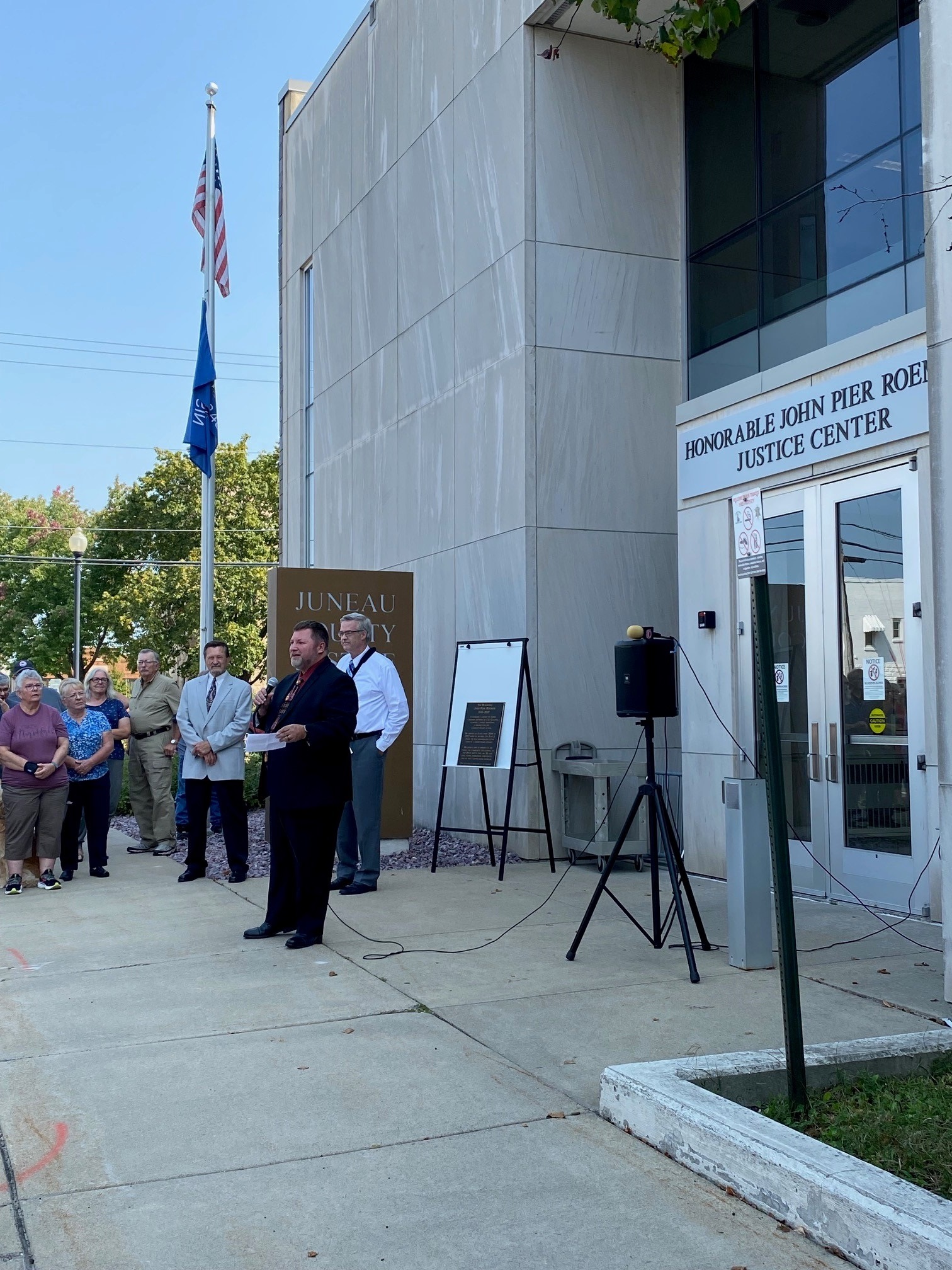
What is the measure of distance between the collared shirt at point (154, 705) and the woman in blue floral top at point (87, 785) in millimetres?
1154

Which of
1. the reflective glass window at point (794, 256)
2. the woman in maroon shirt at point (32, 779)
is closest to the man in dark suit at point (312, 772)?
the woman in maroon shirt at point (32, 779)

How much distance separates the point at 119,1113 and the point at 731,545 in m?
6.76

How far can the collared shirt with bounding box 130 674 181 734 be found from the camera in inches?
482

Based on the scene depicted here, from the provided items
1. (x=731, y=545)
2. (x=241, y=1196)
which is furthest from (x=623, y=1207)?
(x=731, y=545)

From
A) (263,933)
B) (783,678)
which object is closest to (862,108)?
(783,678)

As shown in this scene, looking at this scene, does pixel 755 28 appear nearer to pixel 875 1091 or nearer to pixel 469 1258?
pixel 875 1091

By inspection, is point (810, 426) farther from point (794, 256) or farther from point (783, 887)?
point (783, 887)

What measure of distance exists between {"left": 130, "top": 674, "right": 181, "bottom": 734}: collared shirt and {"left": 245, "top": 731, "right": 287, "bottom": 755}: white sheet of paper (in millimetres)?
5110

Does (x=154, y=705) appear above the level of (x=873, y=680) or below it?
below

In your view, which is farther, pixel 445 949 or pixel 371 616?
pixel 371 616

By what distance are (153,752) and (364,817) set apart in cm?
364

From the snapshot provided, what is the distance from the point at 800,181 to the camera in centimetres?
1040

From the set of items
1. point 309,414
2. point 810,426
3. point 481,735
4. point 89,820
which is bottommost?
point 89,820

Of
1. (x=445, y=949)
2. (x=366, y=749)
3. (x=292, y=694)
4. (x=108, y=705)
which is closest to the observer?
(x=445, y=949)
